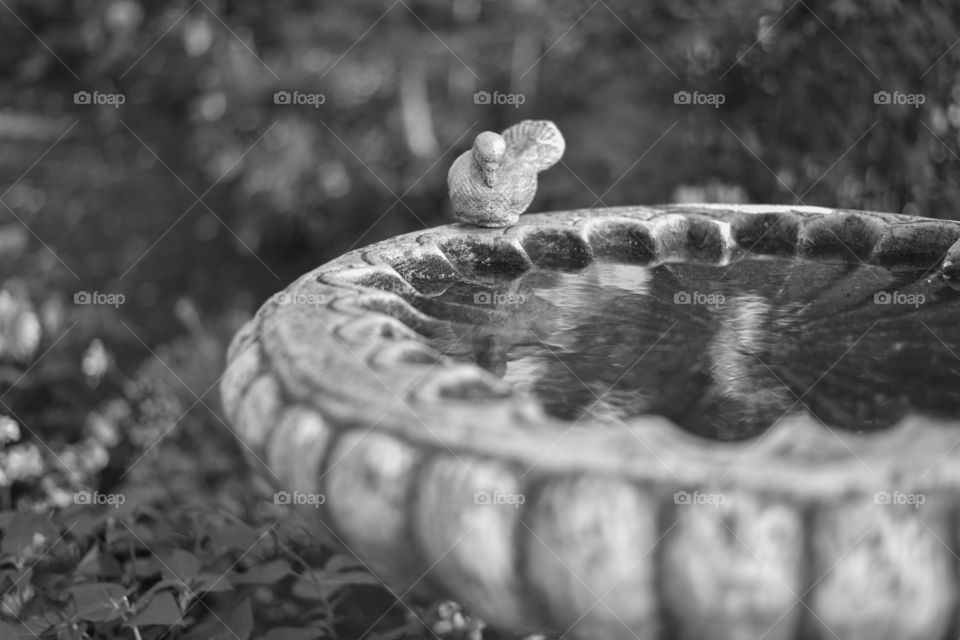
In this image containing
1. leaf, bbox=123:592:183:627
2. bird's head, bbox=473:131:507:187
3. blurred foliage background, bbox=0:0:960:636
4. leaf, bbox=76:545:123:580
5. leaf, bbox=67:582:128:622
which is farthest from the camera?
blurred foliage background, bbox=0:0:960:636

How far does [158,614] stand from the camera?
1.76m

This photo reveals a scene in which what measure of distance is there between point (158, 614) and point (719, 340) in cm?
104

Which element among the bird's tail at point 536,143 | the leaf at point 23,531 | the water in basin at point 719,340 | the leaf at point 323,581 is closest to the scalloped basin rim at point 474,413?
the water in basin at point 719,340

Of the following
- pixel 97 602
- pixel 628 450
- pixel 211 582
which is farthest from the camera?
pixel 211 582

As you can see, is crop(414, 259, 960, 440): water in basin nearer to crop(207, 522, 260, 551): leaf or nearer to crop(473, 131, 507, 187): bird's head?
crop(473, 131, 507, 187): bird's head

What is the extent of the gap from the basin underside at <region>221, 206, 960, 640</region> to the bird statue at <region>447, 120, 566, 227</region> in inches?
11.5

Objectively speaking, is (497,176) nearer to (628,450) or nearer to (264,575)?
(264,575)

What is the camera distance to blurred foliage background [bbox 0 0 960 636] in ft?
11.7

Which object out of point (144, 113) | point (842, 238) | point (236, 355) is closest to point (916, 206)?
point (842, 238)

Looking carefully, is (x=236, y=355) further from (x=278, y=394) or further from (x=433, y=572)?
(x=433, y=572)

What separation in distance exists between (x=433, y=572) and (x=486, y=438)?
0.58 feet

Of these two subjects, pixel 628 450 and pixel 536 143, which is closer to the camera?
pixel 628 450

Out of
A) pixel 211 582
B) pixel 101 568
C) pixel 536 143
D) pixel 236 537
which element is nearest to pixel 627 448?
pixel 536 143

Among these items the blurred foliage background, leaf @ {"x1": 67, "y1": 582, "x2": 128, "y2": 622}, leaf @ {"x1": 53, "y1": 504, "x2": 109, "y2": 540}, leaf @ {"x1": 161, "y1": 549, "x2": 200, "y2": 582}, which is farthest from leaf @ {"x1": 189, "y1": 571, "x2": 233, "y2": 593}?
the blurred foliage background
